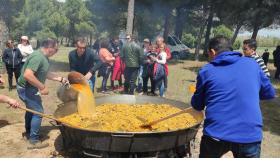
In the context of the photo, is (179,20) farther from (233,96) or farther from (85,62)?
(233,96)

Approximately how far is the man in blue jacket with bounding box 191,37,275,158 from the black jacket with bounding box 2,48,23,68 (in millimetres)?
9068

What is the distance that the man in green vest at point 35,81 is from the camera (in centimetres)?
572

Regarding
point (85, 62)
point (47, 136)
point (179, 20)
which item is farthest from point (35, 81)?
point (179, 20)

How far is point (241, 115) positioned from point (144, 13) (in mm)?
24645

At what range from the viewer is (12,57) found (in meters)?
11.4

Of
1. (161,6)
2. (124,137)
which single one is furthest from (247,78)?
(161,6)

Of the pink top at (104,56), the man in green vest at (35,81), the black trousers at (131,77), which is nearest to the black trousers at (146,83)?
the black trousers at (131,77)

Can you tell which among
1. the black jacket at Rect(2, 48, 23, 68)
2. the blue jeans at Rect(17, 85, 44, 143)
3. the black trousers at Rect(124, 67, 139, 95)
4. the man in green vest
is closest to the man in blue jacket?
the man in green vest

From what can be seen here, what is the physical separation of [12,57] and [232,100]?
9.42 metres

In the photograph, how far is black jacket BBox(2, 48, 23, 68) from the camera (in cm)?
1142

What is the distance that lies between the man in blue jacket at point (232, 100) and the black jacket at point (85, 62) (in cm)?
432

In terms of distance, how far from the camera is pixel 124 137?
4707 millimetres

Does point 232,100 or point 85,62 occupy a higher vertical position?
point 232,100

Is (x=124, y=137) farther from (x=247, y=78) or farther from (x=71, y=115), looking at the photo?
(x=247, y=78)
